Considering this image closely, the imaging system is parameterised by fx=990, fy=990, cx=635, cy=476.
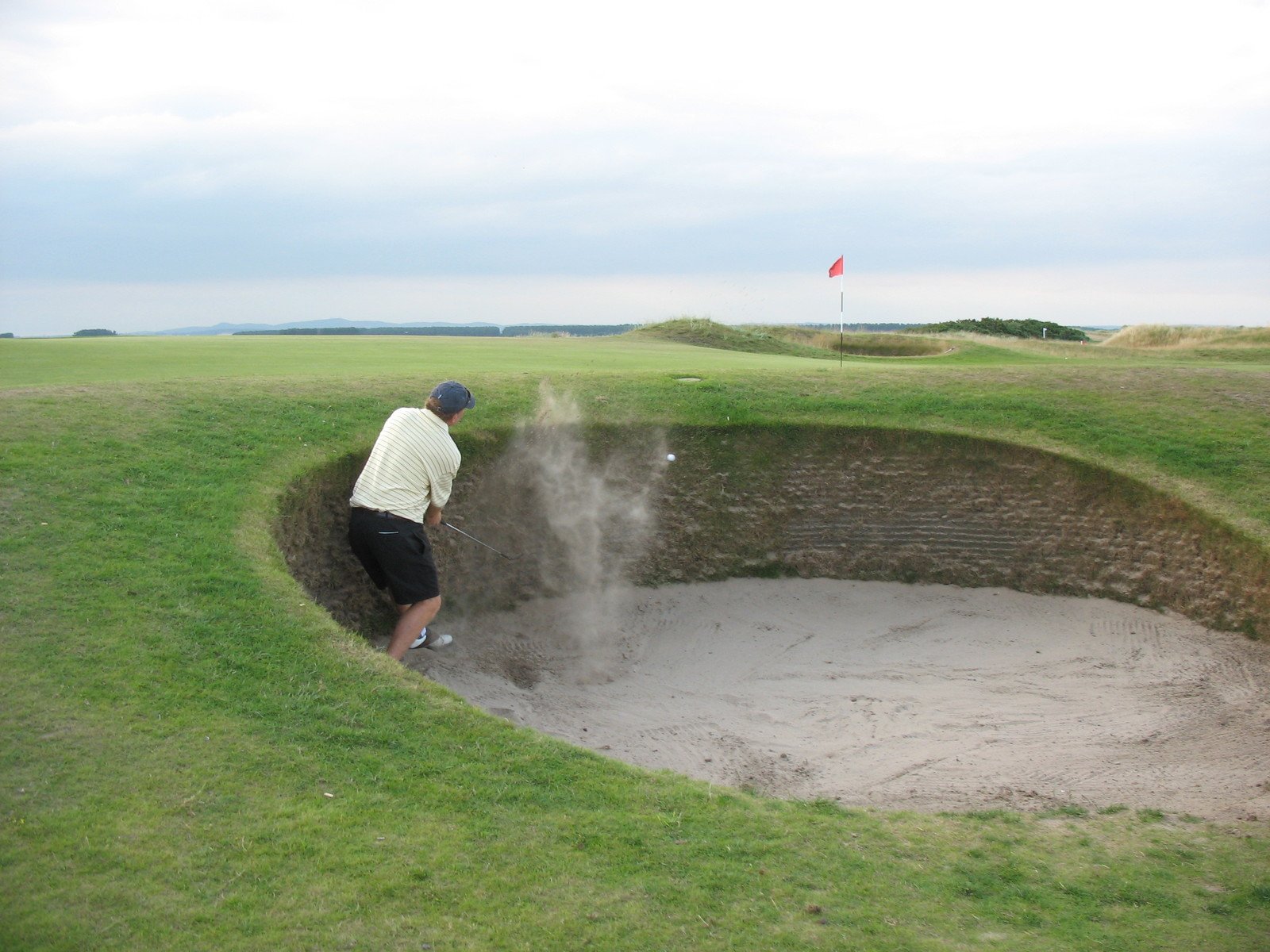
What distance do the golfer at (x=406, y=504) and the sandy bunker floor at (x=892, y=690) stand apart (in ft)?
4.24

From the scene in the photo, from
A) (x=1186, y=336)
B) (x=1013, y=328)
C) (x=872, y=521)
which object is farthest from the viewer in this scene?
(x=1013, y=328)

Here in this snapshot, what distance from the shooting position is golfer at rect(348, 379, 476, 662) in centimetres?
884

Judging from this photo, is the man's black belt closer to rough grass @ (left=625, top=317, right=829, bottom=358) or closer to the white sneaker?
the white sneaker

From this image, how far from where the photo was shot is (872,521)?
1320cm

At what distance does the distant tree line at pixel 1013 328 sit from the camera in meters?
70.3

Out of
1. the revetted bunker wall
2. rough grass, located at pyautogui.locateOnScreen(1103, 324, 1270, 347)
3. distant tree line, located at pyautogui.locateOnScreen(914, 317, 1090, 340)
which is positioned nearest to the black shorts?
the revetted bunker wall

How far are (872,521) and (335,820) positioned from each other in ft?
29.9

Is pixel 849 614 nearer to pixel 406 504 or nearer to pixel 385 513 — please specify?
pixel 406 504

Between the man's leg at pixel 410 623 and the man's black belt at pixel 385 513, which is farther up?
the man's black belt at pixel 385 513

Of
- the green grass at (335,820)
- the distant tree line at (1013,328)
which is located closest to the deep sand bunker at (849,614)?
the green grass at (335,820)

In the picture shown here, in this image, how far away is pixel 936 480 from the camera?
13.3 meters

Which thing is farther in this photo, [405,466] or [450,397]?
[450,397]

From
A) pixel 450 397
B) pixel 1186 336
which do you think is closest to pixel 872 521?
pixel 450 397

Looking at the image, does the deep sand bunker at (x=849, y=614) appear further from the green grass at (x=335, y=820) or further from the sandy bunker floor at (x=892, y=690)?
the green grass at (x=335, y=820)
